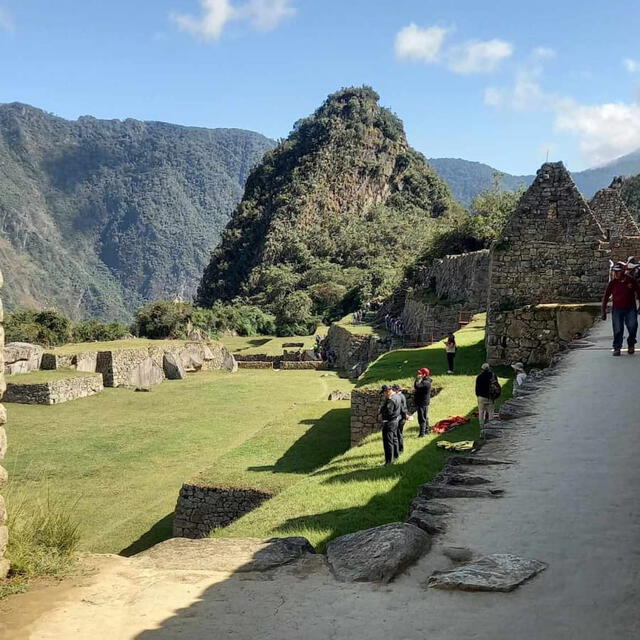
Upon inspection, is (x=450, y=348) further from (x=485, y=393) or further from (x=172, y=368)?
(x=172, y=368)

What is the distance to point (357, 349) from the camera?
33.3m

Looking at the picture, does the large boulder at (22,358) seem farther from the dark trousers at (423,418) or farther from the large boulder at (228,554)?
the large boulder at (228,554)

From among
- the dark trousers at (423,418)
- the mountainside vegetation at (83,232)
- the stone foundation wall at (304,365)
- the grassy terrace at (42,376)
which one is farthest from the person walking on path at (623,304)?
the mountainside vegetation at (83,232)

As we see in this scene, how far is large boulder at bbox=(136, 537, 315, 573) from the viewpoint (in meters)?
4.46

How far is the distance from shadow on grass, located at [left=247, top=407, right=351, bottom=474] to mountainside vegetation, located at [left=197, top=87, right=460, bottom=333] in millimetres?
63525

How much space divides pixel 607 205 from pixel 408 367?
10.7 metres

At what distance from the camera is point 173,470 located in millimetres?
15219

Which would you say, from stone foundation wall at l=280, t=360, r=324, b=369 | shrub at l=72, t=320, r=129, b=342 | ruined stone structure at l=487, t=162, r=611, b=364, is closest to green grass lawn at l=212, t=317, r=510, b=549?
ruined stone structure at l=487, t=162, r=611, b=364

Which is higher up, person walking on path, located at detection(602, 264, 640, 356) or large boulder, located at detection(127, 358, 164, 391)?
person walking on path, located at detection(602, 264, 640, 356)

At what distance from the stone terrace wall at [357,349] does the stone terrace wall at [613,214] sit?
11889 millimetres

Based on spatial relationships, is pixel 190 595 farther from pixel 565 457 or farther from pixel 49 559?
pixel 565 457

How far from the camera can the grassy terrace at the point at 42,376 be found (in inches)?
939

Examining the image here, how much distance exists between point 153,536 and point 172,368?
20.9 m

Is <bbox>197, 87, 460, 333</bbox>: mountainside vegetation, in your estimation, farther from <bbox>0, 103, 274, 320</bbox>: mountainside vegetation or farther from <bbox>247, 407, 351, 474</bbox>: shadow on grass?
<bbox>247, 407, 351, 474</bbox>: shadow on grass
